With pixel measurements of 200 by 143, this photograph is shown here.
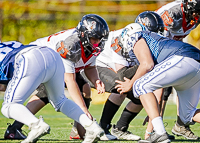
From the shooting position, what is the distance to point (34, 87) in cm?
332

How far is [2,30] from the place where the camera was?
15.7 meters

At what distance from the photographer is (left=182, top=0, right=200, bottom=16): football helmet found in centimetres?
541

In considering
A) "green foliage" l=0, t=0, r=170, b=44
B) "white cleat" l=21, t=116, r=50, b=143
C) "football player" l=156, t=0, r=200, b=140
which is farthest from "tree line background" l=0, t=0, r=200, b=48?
"white cleat" l=21, t=116, r=50, b=143

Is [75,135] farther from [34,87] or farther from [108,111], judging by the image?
A: [34,87]

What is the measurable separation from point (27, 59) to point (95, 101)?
287 inches

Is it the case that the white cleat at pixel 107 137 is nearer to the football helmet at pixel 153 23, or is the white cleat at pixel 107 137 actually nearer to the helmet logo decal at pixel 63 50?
the helmet logo decal at pixel 63 50

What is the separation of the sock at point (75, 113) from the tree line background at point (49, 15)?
1215 cm

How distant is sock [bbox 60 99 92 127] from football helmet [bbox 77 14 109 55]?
76 cm

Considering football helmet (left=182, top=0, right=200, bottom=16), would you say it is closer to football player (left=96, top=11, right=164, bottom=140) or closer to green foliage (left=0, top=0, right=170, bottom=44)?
football player (left=96, top=11, right=164, bottom=140)

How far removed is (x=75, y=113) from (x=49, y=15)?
12.8m

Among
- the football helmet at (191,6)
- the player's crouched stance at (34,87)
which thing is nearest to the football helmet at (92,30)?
the player's crouched stance at (34,87)

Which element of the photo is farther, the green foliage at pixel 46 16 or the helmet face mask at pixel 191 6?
the green foliage at pixel 46 16

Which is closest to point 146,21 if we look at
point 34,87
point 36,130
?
point 34,87

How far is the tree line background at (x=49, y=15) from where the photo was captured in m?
15.7
